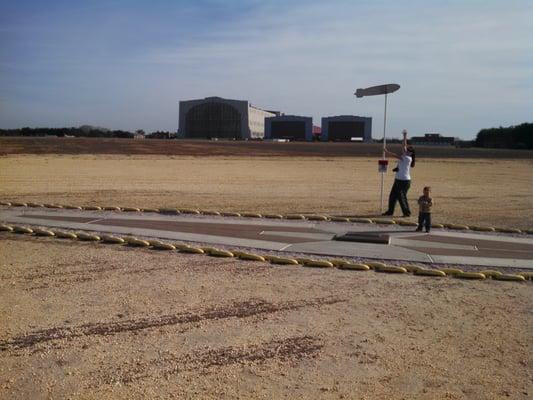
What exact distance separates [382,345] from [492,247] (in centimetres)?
519

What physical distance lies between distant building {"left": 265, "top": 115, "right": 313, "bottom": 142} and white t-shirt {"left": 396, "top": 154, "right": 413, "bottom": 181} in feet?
371

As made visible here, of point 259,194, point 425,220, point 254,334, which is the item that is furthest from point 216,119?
point 254,334

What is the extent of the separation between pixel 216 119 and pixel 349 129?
31.5 m

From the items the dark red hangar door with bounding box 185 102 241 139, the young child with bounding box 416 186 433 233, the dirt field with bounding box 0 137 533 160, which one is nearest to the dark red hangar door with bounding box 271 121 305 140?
the dark red hangar door with bounding box 185 102 241 139

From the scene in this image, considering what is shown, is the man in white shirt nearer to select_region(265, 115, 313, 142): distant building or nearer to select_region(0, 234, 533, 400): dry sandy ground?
select_region(0, 234, 533, 400): dry sandy ground

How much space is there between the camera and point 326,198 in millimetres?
16406

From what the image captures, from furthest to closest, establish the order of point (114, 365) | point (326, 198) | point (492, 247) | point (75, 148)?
point (75, 148), point (326, 198), point (492, 247), point (114, 365)

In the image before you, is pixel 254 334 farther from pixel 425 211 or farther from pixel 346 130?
pixel 346 130

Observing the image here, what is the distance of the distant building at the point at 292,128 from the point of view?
126 metres

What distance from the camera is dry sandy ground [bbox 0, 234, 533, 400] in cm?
412

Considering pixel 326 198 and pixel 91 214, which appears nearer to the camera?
pixel 91 214

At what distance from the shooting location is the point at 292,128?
127 m

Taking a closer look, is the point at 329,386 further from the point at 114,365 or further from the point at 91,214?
the point at 91,214

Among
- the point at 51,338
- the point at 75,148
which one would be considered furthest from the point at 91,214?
the point at 75,148
